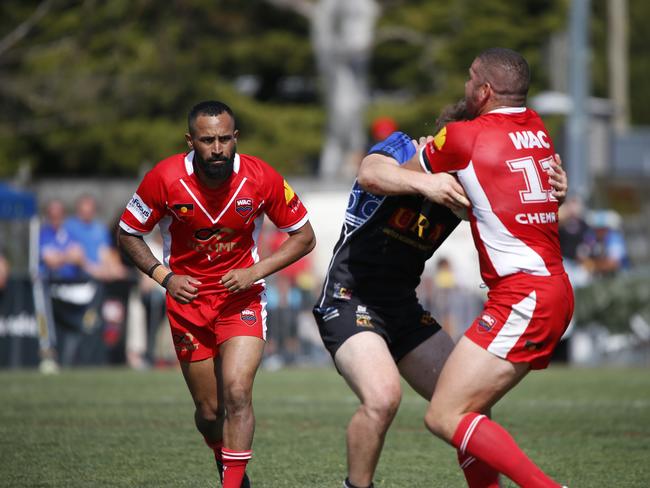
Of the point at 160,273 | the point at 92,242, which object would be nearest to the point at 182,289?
the point at 160,273

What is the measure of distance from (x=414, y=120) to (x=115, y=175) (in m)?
8.74

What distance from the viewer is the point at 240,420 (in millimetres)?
6906

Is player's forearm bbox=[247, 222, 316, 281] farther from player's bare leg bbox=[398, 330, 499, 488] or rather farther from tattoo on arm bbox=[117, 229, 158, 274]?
player's bare leg bbox=[398, 330, 499, 488]

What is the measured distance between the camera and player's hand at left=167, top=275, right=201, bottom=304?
23.1ft

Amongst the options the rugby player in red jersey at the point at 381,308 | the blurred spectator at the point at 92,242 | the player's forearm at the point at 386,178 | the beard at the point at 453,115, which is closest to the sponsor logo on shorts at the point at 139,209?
the rugby player in red jersey at the point at 381,308

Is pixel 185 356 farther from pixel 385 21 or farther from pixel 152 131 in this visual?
pixel 385 21

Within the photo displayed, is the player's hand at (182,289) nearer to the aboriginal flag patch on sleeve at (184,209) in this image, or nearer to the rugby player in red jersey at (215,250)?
the rugby player in red jersey at (215,250)

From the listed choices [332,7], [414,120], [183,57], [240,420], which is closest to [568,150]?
[332,7]

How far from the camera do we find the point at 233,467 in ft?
22.4

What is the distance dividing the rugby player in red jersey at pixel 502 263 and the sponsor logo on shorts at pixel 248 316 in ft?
5.45

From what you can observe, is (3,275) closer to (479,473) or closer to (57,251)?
(57,251)

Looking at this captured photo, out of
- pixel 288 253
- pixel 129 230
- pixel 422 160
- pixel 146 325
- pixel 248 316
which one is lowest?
pixel 146 325

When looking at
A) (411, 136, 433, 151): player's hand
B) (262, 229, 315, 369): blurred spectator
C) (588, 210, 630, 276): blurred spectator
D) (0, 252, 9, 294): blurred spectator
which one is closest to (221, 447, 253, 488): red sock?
(411, 136, 433, 151): player's hand

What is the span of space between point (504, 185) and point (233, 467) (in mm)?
2231
